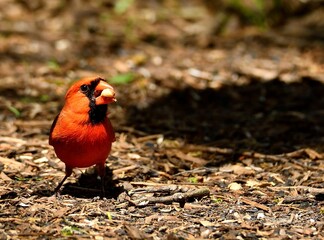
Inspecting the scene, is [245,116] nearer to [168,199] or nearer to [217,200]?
[217,200]

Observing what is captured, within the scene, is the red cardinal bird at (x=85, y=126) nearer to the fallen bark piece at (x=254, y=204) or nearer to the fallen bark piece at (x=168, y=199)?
the fallen bark piece at (x=168, y=199)

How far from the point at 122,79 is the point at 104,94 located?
2960 millimetres

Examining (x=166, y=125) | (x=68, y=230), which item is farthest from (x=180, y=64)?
(x=68, y=230)

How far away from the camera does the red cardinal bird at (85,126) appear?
4.20 m

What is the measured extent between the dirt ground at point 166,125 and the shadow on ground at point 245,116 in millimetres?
11

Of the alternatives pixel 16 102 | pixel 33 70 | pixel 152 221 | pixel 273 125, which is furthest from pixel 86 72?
pixel 152 221

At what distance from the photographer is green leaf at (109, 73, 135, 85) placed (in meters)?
7.13

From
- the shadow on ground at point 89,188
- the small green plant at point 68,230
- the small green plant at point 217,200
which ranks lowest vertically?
the shadow on ground at point 89,188

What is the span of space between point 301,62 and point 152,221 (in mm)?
4457

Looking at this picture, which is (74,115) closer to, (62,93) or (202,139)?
(202,139)

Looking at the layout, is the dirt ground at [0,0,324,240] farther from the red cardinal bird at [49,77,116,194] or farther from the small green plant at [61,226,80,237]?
the red cardinal bird at [49,77,116,194]

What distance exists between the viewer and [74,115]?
168 inches

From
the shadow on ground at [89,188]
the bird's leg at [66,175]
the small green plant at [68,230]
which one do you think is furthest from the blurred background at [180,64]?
the small green plant at [68,230]

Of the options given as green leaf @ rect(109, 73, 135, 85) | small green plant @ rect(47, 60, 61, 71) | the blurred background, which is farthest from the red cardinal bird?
small green plant @ rect(47, 60, 61, 71)
